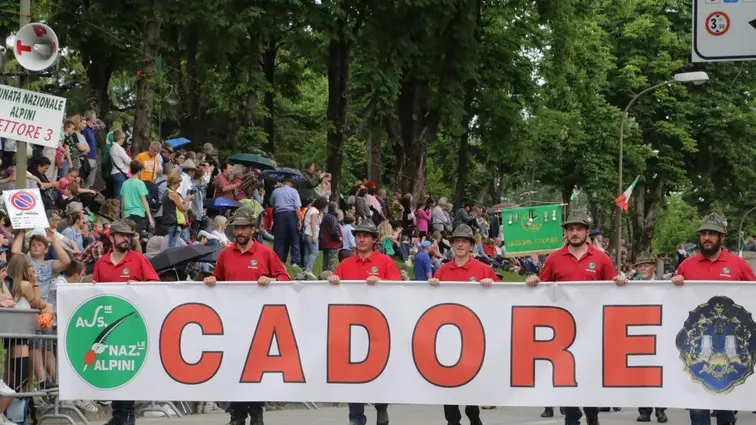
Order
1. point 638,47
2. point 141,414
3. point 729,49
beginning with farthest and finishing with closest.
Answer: point 638,47, point 141,414, point 729,49

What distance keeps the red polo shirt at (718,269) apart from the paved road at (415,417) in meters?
4.35

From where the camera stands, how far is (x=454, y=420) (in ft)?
43.4

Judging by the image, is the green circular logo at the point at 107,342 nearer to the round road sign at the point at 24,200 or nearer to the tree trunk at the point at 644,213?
the round road sign at the point at 24,200

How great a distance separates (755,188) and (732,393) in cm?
5566

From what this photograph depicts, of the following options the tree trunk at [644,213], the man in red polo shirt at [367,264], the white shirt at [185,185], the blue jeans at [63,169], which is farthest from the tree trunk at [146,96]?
the tree trunk at [644,213]

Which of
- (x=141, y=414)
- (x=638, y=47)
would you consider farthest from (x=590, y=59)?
(x=141, y=414)

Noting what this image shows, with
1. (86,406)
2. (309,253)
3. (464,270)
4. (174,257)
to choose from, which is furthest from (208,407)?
(309,253)

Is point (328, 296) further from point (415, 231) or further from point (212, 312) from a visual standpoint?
point (415, 231)

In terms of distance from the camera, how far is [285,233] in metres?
25.5

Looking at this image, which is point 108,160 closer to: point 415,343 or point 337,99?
point 337,99

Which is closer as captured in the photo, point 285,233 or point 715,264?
point 715,264

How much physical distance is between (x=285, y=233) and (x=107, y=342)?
496 inches

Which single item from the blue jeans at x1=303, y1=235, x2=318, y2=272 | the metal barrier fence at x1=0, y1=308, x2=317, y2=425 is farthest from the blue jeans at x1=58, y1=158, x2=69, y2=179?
the metal barrier fence at x1=0, y1=308, x2=317, y2=425

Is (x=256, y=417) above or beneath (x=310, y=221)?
beneath
